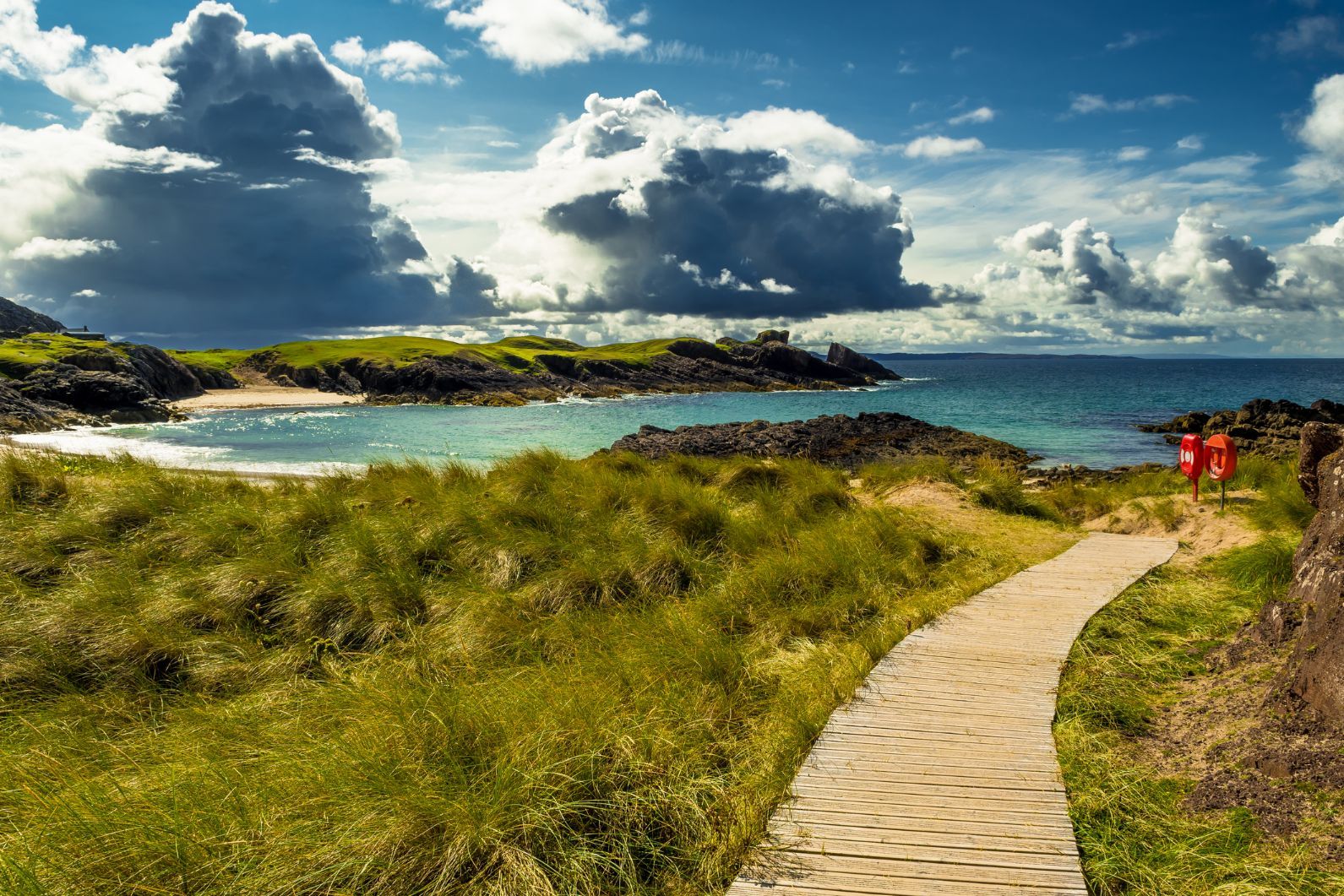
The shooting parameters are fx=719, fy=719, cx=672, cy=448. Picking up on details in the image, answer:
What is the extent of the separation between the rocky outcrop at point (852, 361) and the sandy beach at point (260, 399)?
3610 inches

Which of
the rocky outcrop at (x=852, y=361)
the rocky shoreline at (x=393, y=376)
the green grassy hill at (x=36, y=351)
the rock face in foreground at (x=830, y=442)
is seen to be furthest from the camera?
the rocky outcrop at (x=852, y=361)

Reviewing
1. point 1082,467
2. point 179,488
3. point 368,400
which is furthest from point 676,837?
point 368,400

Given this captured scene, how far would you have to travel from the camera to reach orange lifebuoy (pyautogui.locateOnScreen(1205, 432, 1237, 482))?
37.6ft

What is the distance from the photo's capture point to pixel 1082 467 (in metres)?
26.8

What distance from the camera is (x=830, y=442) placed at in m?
31.3

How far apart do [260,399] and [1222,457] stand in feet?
257

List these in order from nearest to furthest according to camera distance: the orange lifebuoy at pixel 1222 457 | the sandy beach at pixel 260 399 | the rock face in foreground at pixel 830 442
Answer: the orange lifebuoy at pixel 1222 457 → the rock face in foreground at pixel 830 442 → the sandy beach at pixel 260 399

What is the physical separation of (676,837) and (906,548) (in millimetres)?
6499

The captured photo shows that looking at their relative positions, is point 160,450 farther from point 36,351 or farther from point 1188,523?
point 36,351

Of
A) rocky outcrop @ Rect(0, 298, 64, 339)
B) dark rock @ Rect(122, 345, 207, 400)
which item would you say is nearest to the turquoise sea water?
dark rock @ Rect(122, 345, 207, 400)

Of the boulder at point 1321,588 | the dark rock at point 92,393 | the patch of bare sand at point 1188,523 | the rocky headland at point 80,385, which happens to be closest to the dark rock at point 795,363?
the rocky headland at point 80,385

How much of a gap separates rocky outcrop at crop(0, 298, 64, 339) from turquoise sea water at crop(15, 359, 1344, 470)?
13300 centimetres

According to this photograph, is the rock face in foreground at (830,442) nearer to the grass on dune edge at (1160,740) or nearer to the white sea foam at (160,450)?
the white sea foam at (160,450)

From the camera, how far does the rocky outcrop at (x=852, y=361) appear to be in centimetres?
14212
